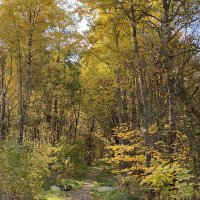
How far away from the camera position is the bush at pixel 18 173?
7.02 m

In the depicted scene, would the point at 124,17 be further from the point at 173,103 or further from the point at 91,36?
the point at 173,103

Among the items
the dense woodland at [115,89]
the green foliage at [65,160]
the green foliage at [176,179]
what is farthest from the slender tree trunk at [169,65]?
the green foliage at [65,160]

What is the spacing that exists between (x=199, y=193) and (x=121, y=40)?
7.09m

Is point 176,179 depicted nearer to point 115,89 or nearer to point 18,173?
point 18,173

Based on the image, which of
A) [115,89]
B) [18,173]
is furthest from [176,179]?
[115,89]

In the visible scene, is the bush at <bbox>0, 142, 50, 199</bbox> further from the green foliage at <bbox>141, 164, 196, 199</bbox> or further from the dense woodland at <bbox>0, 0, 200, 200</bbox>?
the green foliage at <bbox>141, 164, 196, 199</bbox>

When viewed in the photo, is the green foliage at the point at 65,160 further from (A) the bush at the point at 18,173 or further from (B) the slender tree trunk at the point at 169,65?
(B) the slender tree trunk at the point at 169,65

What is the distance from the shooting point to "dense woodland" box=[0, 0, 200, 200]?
528 cm

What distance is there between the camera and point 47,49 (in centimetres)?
1477

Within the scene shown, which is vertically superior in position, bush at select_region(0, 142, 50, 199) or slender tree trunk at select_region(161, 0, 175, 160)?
slender tree trunk at select_region(161, 0, 175, 160)

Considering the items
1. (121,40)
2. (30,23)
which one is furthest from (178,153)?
(30,23)

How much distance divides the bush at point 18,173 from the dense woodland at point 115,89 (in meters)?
0.03

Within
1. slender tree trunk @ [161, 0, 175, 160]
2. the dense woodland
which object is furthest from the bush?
slender tree trunk @ [161, 0, 175, 160]

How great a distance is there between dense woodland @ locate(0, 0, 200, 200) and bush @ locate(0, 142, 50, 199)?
0.08 feet
